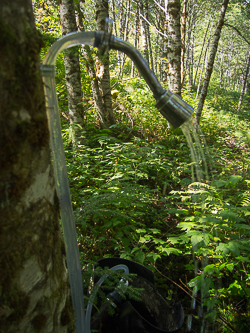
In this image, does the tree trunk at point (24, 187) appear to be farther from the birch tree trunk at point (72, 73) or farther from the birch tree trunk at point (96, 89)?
the birch tree trunk at point (96, 89)

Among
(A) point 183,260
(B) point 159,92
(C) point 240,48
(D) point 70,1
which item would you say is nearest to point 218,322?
(A) point 183,260

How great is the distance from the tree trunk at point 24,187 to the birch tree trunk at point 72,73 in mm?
3208

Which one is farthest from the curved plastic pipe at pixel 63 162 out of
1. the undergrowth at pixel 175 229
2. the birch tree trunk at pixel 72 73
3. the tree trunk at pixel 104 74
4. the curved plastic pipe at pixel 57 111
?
the tree trunk at pixel 104 74

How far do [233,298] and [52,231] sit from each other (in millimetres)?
2019

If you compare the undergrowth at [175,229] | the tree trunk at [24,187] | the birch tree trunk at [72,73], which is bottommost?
the undergrowth at [175,229]

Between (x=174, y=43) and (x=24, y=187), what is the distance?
251 inches

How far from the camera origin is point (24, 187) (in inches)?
23.4

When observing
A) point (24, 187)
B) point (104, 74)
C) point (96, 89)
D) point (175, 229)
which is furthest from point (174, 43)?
point (24, 187)

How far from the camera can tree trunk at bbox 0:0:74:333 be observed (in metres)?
0.54

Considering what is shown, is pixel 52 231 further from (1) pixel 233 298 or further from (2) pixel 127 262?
(1) pixel 233 298

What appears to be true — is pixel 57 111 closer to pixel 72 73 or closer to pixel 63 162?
pixel 63 162

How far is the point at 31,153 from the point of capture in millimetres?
613

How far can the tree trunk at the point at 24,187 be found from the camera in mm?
542

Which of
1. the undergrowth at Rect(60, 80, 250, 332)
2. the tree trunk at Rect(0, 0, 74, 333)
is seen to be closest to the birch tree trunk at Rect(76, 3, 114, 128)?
the undergrowth at Rect(60, 80, 250, 332)
